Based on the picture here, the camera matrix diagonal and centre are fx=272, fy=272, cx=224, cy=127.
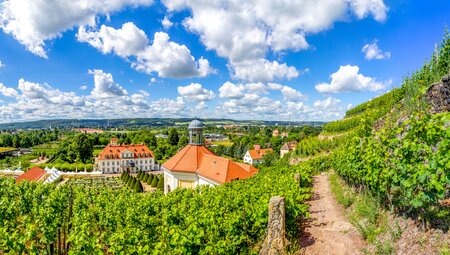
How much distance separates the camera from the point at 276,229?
230 inches

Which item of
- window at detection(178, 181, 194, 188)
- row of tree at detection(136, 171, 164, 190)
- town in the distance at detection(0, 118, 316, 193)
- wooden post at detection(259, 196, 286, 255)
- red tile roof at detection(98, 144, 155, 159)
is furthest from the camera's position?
red tile roof at detection(98, 144, 155, 159)

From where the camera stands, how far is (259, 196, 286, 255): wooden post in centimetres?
581

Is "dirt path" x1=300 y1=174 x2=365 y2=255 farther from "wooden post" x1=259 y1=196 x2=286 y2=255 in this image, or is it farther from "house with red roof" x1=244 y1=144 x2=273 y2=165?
"house with red roof" x1=244 y1=144 x2=273 y2=165

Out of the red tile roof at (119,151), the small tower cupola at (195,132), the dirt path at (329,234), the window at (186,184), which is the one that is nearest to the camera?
the dirt path at (329,234)

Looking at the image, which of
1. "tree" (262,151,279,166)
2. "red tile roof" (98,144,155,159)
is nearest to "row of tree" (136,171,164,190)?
"red tile roof" (98,144,155,159)

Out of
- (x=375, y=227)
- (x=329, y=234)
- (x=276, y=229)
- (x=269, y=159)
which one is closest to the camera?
(x=276, y=229)

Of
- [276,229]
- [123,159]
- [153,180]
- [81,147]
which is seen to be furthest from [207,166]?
[81,147]

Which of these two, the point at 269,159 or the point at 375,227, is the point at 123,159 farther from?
the point at 375,227

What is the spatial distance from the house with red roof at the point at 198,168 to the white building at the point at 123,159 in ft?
141

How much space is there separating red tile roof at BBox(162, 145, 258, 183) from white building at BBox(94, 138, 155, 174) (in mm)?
44254

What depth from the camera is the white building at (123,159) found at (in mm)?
62750

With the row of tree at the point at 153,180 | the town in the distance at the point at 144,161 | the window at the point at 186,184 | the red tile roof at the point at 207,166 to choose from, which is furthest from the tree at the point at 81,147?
the window at the point at 186,184

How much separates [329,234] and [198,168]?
1628 centimetres

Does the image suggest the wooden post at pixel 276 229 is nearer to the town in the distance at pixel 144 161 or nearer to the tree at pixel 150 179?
the town in the distance at pixel 144 161
